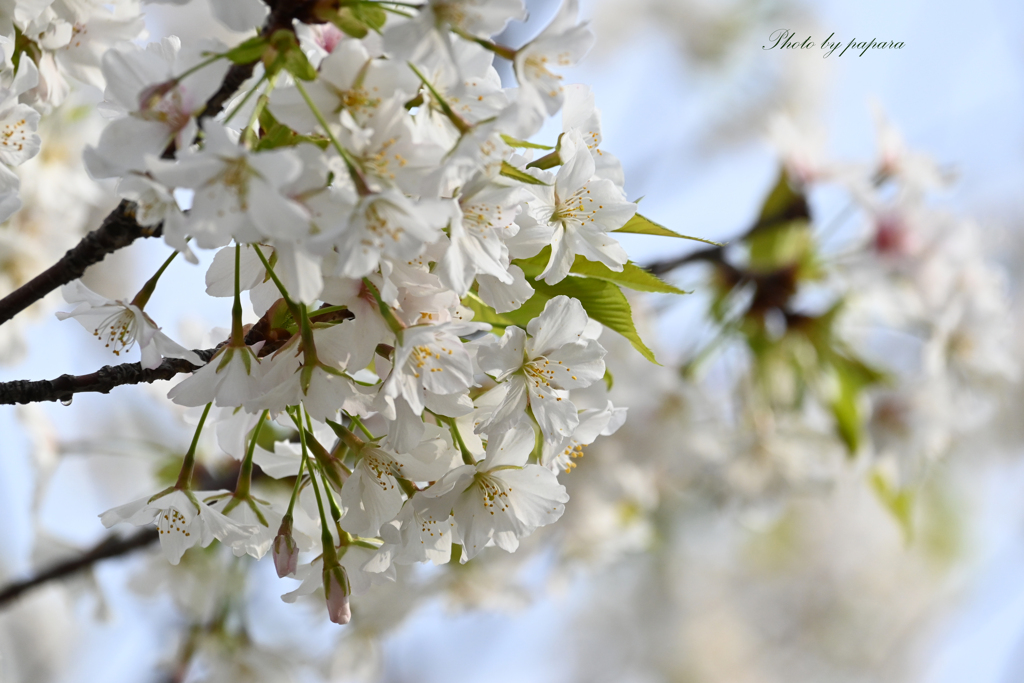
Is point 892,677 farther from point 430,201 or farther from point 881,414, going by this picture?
point 430,201

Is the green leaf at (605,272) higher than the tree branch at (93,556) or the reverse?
higher

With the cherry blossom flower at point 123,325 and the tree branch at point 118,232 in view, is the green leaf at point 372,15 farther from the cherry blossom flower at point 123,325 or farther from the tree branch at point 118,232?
the cherry blossom flower at point 123,325

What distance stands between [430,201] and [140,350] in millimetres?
289

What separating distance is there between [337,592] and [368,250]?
37 cm

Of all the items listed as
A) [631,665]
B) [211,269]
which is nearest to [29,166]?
[211,269]

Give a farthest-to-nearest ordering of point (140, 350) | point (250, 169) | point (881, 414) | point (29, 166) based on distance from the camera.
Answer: point (881, 414)
point (29, 166)
point (140, 350)
point (250, 169)

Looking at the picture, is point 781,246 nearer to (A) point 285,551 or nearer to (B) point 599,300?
(B) point 599,300

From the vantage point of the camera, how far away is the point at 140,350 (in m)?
0.63

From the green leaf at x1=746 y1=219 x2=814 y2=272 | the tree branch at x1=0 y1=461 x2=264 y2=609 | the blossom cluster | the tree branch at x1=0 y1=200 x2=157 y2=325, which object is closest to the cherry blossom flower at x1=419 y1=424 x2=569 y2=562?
the blossom cluster

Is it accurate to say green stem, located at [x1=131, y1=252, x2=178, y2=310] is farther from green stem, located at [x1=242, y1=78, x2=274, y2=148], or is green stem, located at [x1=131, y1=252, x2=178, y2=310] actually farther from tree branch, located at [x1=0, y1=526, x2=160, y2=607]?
tree branch, located at [x1=0, y1=526, x2=160, y2=607]

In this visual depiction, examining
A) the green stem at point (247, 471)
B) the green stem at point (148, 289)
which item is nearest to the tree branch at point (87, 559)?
the green stem at point (247, 471)

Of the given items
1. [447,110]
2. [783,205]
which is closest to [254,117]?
[447,110]

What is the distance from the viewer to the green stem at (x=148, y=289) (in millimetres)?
673

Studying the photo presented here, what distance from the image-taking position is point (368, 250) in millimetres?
515
